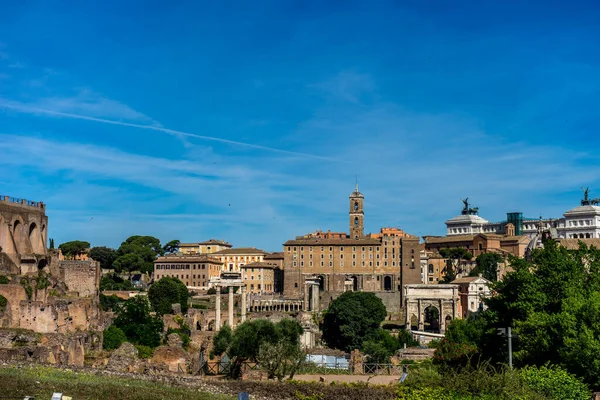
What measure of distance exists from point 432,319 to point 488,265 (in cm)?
2193

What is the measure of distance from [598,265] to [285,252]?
3335 inches

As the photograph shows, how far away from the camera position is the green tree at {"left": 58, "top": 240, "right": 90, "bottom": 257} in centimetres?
12601

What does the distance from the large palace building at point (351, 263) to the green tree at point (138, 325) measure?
55.7 metres

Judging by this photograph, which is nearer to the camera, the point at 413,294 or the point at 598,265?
the point at 598,265

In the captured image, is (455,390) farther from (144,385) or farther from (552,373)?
(144,385)

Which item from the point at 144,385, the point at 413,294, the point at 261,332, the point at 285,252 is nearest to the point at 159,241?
the point at 285,252

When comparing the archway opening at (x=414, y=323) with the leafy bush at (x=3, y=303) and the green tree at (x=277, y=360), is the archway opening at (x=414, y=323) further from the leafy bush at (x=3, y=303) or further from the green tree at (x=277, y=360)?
the green tree at (x=277, y=360)

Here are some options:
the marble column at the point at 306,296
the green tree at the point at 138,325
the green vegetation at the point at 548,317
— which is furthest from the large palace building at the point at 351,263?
the green vegetation at the point at 548,317

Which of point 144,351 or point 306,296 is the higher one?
point 306,296

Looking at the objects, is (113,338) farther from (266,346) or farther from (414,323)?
(414,323)

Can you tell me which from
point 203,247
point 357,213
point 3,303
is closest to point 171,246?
point 203,247

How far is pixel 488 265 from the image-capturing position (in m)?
105

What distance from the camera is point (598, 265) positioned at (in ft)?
110

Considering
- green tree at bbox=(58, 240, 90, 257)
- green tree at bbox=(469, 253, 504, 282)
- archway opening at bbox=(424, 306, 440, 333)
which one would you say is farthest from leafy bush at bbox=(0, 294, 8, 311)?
green tree at bbox=(58, 240, 90, 257)
